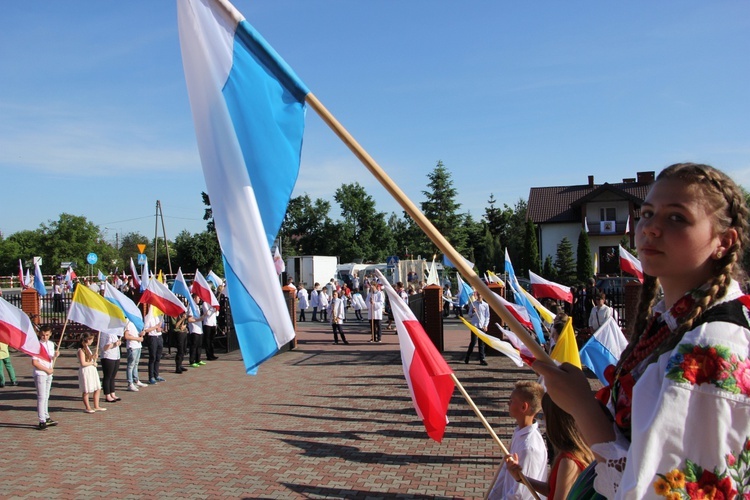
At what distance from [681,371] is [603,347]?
20.5ft

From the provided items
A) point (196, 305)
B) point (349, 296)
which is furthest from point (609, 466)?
point (349, 296)

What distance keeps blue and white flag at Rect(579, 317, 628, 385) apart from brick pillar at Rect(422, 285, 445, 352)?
33.3ft

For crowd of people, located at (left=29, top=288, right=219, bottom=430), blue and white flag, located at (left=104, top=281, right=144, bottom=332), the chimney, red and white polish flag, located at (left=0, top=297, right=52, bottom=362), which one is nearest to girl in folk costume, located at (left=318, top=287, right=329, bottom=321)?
crowd of people, located at (left=29, top=288, right=219, bottom=430)

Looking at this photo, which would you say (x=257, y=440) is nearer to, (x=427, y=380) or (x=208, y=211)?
(x=427, y=380)

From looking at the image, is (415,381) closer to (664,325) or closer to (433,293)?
(664,325)

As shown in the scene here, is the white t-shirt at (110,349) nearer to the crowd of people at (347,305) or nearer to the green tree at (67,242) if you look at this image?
the crowd of people at (347,305)

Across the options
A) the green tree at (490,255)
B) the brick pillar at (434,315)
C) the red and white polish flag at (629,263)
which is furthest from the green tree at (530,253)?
the red and white polish flag at (629,263)

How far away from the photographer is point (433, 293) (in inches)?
694

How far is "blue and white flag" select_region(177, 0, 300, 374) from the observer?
2.81m

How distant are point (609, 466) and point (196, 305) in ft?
50.5

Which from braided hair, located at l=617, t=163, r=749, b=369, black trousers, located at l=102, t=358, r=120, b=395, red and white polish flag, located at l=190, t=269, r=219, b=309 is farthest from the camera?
red and white polish flag, located at l=190, t=269, r=219, b=309

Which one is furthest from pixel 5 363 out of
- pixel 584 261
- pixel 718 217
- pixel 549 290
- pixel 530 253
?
pixel 530 253

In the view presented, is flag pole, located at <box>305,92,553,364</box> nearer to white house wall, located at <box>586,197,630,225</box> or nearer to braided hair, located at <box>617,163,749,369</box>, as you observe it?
braided hair, located at <box>617,163,749,369</box>

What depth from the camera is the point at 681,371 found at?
1.34 metres
